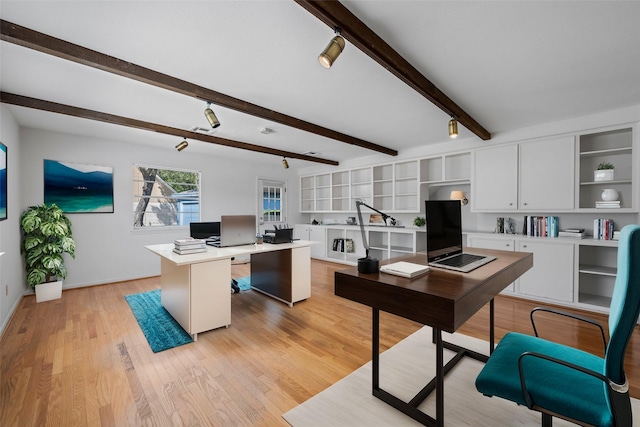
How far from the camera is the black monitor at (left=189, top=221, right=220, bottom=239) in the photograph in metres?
Answer: 3.92

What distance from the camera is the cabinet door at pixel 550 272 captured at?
3.47 meters

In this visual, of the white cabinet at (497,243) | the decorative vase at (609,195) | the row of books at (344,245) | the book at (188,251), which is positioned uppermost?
the decorative vase at (609,195)

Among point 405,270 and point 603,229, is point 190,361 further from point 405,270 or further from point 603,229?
point 603,229

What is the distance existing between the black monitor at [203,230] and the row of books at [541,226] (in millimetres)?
4546

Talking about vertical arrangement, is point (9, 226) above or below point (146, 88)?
below

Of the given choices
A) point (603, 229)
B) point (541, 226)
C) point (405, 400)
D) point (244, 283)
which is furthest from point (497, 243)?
point (244, 283)

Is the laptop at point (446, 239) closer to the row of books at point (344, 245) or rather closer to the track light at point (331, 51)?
the track light at point (331, 51)

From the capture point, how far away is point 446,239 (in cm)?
204

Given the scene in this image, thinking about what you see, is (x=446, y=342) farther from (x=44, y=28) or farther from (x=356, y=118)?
(x=44, y=28)

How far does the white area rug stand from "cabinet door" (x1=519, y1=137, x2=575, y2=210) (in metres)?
2.59

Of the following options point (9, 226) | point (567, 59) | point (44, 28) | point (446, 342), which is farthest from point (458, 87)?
point (9, 226)

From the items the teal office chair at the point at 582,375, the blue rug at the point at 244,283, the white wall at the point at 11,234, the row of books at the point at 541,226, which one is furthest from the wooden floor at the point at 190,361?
the teal office chair at the point at 582,375

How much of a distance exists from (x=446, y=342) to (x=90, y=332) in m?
3.58

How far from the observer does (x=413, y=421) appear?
Answer: 1670 mm
